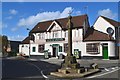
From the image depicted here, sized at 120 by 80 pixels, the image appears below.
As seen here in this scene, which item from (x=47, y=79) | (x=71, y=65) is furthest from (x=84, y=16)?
(x=47, y=79)

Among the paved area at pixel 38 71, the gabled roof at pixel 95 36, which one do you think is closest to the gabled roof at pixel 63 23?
the gabled roof at pixel 95 36

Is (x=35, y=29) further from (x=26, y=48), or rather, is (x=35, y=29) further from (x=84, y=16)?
(x=84, y=16)

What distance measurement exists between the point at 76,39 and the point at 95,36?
3.61 m

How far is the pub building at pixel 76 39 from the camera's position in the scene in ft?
137

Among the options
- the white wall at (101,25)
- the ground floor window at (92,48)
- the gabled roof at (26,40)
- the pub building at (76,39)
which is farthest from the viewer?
the gabled roof at (26,40)

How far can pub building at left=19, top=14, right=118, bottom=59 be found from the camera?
137 feet

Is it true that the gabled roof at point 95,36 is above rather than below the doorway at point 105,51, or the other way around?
above

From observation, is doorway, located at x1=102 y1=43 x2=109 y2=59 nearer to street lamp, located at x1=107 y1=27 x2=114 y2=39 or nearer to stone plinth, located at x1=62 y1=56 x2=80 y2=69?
street lamp, located at x1=107 y1=27 x2=114 y2=39

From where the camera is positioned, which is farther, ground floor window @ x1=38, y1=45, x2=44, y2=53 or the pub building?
ground floor window @ x1=38, y1=45, x2=44, y2=53

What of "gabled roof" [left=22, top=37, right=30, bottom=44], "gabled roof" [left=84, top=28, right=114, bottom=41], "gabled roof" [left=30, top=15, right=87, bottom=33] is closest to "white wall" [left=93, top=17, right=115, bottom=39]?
"gabled roof" [left=84, top=28, right=114, bottom=41]

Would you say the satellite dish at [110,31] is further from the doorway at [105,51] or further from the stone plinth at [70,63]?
the stone plinth at [70,63]

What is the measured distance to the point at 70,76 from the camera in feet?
57.4

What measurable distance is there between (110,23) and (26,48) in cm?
2187

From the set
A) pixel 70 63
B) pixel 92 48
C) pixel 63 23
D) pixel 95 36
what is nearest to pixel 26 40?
pixel 63 23
